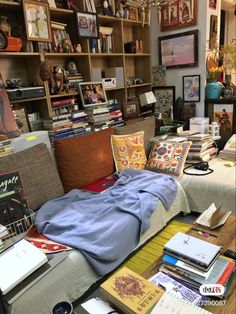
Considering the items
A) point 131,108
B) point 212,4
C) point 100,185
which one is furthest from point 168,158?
point 212,4

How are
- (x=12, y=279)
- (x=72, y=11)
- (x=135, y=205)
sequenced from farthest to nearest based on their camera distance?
1. (x=72, y=11)
2. (x=135, y=205)
3. (x=12, y=279)

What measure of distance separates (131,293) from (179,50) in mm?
2813

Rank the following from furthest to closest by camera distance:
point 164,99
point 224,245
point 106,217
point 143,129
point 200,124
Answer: point 164,99
point 200,124
point 143,129
point 106,217
point 224,245

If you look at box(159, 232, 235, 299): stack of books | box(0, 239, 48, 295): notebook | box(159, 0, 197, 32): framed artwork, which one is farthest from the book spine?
box(159, 0, 197, 32): framed artwork

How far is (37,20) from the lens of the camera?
2.04m

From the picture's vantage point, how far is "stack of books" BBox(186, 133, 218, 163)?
7.97ft

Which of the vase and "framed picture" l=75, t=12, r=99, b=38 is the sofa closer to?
the vase

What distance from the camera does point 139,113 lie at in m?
3.10

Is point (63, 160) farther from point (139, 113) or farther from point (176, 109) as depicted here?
point (176, 109)

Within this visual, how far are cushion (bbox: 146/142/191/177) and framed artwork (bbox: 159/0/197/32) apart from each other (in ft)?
4.88

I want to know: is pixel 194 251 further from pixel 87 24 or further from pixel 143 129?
pixel 87 24

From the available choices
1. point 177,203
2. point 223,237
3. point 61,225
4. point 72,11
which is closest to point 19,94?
point 72,11

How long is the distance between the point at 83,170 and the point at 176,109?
1.65 m

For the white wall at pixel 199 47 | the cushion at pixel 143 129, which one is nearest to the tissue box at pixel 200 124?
the white wall at pixel 199 47
